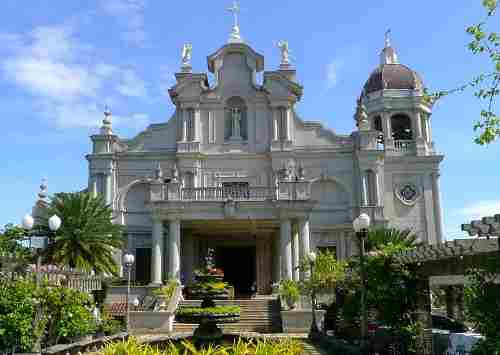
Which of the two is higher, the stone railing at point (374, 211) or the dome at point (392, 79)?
the dome at point (392, 79)

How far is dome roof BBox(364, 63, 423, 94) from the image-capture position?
36938mm

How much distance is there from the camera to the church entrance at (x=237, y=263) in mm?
A: 34219

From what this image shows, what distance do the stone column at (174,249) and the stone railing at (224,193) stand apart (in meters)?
1.38

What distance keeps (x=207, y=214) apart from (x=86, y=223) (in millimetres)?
6097

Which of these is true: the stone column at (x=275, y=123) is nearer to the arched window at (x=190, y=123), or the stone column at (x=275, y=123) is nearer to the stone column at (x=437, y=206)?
the arched window at (x=190, y=123)

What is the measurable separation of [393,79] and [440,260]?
2660cm

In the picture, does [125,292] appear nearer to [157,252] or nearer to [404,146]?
[157,252]

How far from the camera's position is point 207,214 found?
92.2ft

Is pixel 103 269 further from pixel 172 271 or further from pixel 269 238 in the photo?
pixel 269 238

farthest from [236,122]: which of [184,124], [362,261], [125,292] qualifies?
[362,261]

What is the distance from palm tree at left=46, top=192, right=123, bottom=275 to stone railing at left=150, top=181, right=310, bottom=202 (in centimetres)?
298

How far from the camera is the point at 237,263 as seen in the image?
1363 inches

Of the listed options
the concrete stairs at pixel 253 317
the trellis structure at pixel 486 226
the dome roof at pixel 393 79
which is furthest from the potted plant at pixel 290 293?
the dome roof at pixel 393 79

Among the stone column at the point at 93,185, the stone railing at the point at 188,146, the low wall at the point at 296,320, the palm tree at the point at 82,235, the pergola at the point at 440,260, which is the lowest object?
the low wall at the point at 296,320
